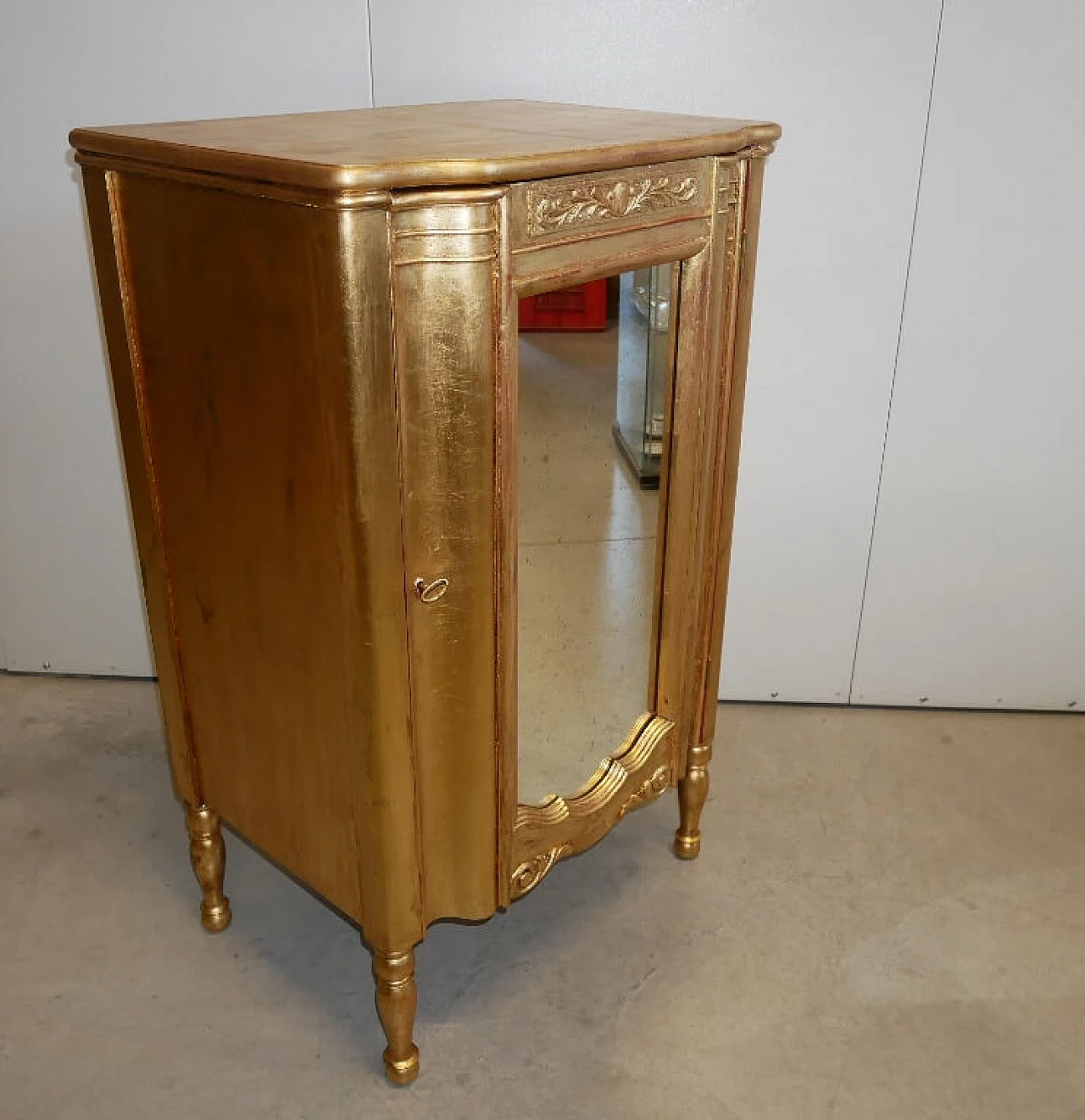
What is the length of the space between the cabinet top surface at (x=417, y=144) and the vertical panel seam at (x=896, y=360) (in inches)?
25.0

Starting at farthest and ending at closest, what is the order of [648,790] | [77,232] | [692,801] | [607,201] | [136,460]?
[77,232], [692,801], [648,790], [136,460], [607,201]

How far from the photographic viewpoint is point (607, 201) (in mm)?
1390

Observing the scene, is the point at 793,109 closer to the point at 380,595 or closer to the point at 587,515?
the point at 587,515

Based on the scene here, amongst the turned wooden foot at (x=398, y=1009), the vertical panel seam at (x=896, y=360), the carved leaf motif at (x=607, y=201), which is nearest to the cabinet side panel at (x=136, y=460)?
the turned wooden foot at (x=398, y=1009)

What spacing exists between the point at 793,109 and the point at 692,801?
1288mm

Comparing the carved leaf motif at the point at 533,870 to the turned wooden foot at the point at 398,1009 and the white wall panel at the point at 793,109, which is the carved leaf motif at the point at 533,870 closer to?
the turned wooden foot at the point at 398,1009

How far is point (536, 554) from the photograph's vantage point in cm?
157

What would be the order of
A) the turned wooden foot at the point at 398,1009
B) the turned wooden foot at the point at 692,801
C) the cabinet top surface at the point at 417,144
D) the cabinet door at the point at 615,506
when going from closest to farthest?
the cabinet top surface at the point at 417,144
the cabinet door at the point at 615,506
the turned wooden foot at the point at 398,1009
the turned wooden foot at the point at 692,801

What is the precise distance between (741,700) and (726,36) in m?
1.41

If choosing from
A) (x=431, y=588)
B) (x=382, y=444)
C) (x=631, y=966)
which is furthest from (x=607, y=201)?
(x=631, y=966)

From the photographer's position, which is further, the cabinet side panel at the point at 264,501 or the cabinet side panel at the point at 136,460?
the cabinet side panel at the point at 136,460

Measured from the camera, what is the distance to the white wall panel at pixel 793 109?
2.07m

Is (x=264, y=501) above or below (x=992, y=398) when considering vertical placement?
above

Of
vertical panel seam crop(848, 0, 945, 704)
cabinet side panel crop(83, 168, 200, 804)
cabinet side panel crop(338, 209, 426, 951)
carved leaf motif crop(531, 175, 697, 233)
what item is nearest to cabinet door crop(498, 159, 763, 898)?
carved leaf motif crop(531, 175, 697, 233)
